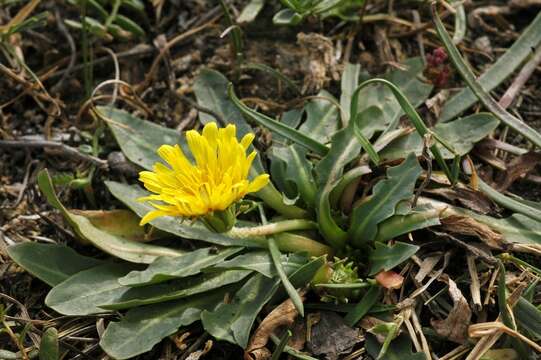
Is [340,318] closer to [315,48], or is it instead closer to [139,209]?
[139,209]

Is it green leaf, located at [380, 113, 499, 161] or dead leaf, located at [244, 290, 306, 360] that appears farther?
green leaf, located at [380, 113, 499, 161]

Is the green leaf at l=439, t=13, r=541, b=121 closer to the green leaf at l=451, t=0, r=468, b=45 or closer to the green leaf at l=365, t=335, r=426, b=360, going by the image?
the green leaf at l=451, t=0, r=468, b=45

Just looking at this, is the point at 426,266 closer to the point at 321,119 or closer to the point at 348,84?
the point at 321,119

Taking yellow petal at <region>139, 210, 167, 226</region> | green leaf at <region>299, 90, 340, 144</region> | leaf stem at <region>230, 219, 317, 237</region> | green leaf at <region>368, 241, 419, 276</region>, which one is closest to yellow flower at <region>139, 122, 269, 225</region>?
yellow petal at <region>139, 210, 167, 226</region>

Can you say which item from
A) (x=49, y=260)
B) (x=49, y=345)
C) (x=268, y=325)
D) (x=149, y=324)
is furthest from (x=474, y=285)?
(x=49, y=260)

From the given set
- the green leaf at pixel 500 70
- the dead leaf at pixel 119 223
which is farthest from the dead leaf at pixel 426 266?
the dead leaf at pixel 119 223

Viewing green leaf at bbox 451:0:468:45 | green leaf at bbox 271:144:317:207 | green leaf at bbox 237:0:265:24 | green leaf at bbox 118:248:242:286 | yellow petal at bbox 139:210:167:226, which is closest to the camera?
yellow petal at bbox 139:210:167:226

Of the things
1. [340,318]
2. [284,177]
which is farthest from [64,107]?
[340,318]
